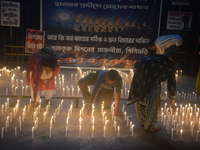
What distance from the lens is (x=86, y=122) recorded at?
428 centimetres

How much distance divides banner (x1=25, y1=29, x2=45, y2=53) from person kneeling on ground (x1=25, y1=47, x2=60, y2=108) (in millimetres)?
5837

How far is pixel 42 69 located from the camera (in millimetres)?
4762

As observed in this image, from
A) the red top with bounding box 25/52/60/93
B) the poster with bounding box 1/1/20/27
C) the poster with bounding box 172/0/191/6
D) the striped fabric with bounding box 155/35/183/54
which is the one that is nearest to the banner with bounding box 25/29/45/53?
the poster with bounding box 1/1/20/27

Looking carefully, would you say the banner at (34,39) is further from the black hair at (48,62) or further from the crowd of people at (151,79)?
the crowd of people at (151,79)

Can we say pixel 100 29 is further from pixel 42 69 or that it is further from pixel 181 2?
pixel 42 69

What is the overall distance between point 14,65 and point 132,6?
229 inches

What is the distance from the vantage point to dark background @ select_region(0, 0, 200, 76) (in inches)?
420

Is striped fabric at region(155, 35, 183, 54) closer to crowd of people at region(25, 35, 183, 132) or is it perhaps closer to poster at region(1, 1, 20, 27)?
crowd of people at region(25, 35, 183, 132)

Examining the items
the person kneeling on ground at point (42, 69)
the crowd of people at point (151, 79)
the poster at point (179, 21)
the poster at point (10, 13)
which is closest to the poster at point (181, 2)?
the poster at point (179, 21)

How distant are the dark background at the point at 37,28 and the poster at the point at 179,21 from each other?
16 centimetres

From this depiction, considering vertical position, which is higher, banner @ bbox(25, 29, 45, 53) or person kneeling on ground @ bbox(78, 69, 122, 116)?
banner @ bbox(25, 29, 45, 53)

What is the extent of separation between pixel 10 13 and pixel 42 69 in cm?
688

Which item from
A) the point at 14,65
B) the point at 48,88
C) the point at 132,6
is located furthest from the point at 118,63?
the point at 48,88

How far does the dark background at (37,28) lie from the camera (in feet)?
35.0
